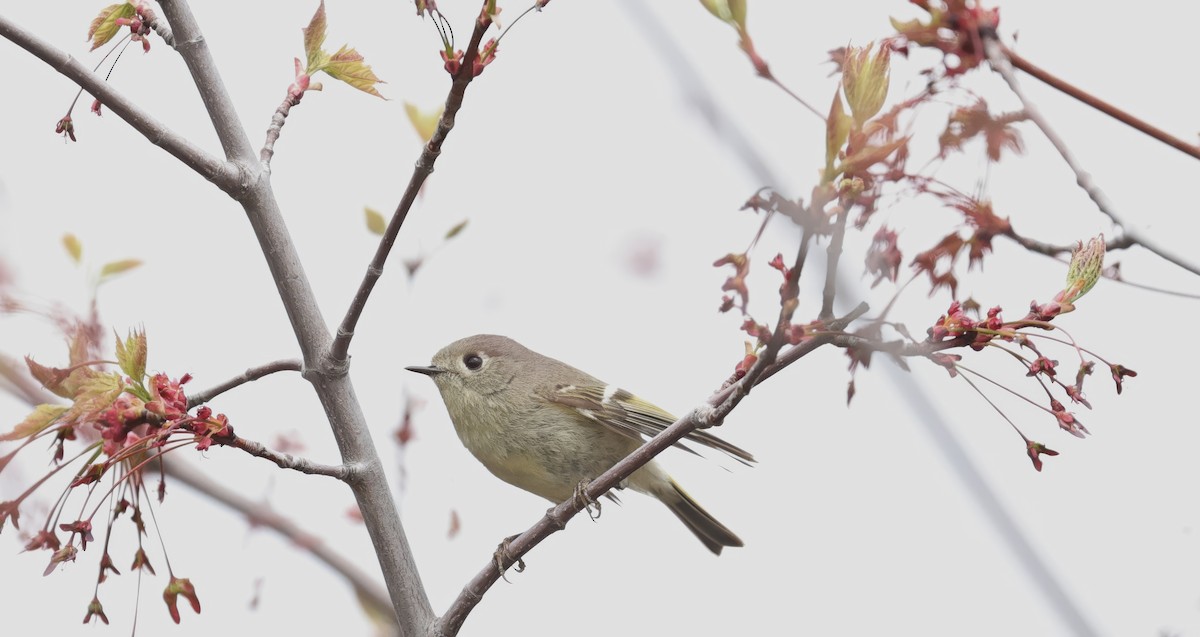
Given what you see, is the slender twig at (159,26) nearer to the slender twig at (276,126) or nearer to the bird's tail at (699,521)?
the slender twig at (276,126)

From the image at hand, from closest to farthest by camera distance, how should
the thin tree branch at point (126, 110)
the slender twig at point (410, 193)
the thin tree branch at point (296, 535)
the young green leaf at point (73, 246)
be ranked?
the slender twig at point (410, 193), the thin tree branch at point (126, 110), the young green leaf at point (73, 246), the thin tree branch at point (296, 535)

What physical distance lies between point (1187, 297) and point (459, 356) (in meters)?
3.14

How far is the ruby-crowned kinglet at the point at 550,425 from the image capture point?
3.82 m

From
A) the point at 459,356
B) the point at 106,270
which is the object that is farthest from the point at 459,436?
the point at 106,270

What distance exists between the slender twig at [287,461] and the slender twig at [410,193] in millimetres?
238

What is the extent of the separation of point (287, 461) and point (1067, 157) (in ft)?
5.20

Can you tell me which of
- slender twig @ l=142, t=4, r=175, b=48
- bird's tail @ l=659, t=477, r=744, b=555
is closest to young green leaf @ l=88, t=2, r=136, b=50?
slender twig @ l=142, t=4, r=175, b=48

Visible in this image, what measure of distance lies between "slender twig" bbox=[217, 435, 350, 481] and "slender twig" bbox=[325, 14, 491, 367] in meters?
0.24

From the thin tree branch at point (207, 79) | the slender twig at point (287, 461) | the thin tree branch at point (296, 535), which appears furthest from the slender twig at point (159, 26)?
the thin tree branch at point (296, 535)

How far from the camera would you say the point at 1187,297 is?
1.82 metres

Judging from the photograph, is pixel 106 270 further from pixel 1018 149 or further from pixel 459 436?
pixel 1018 149

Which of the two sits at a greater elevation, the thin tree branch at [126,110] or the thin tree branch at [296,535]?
the thin tree branch at [126,110]

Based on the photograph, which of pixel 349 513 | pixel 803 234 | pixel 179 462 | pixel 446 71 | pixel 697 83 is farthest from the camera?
pixel 349 513

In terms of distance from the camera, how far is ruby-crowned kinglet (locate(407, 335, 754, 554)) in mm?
3822
